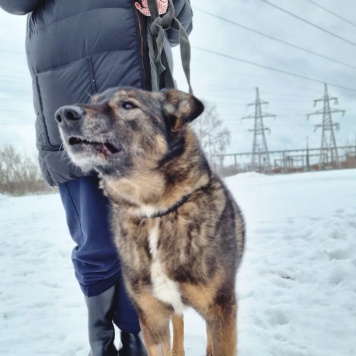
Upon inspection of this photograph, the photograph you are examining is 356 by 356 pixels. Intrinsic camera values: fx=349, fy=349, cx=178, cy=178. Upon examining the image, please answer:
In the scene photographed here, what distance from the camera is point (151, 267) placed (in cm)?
192

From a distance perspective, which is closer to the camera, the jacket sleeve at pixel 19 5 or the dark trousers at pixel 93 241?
the jacket sleeve at pixel 19 5

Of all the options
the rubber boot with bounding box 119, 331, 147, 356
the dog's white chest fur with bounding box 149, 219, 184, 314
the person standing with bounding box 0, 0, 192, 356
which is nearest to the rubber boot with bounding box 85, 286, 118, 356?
the person standing with bounding box 0, 0, 192, 356

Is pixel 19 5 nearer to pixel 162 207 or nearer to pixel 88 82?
pixel 88 82

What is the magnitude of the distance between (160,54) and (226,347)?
68.5 inches

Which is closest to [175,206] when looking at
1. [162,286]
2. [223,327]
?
[162,286]

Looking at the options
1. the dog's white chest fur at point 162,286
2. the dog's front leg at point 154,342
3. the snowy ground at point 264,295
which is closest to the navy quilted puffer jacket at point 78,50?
the dog's white chest fur at point 162,286

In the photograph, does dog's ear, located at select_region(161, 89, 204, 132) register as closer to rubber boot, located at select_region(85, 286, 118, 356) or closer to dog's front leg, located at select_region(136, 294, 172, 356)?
dog's front leg, located at select_region(136, 294, 172, 356)

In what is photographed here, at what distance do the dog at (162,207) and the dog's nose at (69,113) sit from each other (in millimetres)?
42

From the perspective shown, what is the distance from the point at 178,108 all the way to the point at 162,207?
0.59m

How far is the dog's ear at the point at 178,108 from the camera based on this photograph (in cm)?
203

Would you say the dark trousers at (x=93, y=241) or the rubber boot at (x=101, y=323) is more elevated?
the dark trousers at (x=93, y=241)

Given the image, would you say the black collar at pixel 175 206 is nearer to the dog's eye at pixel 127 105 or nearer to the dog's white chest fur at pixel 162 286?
the dog's white chest fur at pixel 162 286

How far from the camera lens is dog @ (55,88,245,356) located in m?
1.84

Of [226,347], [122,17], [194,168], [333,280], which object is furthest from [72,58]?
[333,280]
